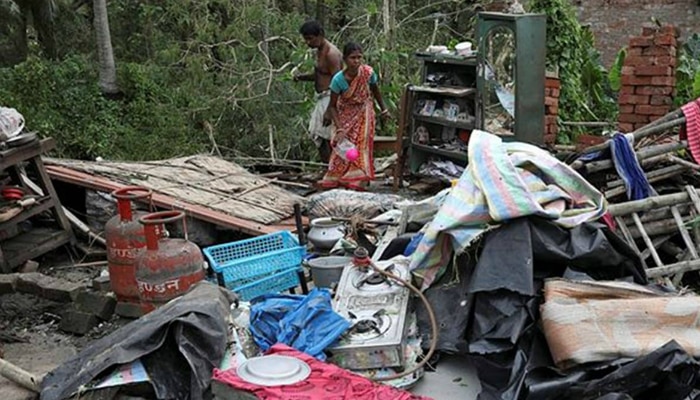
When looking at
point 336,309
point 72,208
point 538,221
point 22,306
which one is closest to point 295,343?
point 336,309

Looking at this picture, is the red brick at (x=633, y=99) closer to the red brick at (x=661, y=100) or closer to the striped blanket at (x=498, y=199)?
the red brick at (x=661, y=100)

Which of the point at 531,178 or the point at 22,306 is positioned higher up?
the point at 531,178

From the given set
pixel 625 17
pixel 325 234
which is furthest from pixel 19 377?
pixel 625 17

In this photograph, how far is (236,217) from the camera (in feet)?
21.5

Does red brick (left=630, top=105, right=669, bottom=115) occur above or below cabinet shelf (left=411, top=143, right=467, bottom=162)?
above

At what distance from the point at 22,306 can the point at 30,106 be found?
8961mm

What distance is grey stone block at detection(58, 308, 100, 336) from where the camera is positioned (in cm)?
506

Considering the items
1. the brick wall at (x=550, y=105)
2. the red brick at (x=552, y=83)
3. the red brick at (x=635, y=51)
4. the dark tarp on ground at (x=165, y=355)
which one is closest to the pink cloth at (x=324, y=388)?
the dark tarp on ground at (x=165, y=355)

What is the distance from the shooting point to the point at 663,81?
21.9 feet

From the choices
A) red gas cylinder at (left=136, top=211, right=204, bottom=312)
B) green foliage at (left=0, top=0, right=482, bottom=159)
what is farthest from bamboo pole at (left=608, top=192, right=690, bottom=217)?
green foliage at (left=0, top=0, right=482, bottom=159)

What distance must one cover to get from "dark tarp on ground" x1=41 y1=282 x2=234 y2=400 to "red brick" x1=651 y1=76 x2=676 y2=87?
192 inches

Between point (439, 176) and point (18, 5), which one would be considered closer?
point (439, 176)

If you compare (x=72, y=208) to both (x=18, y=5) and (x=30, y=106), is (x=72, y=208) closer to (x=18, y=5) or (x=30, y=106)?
(x=30, y=106)

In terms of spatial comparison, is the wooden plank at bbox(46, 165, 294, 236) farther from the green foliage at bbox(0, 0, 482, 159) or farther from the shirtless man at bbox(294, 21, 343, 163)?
the green foliage at bbox(0, 0, 482, 159)
